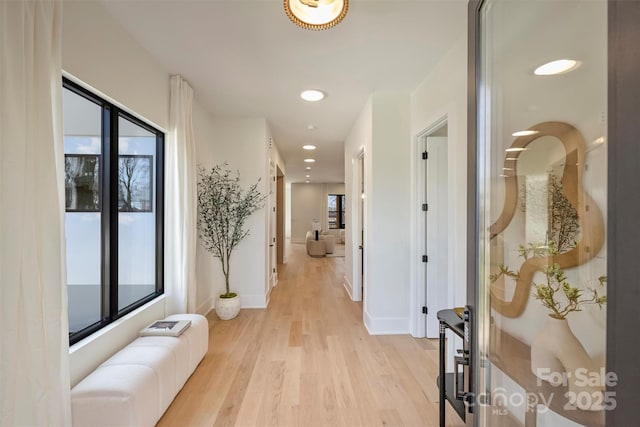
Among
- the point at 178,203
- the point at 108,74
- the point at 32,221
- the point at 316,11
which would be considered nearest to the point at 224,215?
the point at 178,203

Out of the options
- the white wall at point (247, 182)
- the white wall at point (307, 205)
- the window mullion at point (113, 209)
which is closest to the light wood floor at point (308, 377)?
the white wall at point (247, 182)

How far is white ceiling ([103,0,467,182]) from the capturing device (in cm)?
180

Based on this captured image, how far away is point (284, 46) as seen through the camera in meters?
2.18

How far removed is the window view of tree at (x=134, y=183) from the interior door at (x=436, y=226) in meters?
2.82

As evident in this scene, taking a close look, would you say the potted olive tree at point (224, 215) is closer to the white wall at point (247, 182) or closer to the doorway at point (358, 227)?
the white wall at point (247, 182)

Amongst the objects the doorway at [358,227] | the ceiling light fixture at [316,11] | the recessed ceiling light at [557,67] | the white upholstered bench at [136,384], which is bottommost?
the white upholstered bench at [136,384]

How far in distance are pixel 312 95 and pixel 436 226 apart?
196cm

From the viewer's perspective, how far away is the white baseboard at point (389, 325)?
10.3 ft

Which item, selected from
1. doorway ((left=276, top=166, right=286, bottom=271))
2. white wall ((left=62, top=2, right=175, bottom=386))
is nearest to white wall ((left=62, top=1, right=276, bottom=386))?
white wall ((left=62, top=2, right=175, bottom=386))

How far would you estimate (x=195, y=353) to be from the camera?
7.66 feet

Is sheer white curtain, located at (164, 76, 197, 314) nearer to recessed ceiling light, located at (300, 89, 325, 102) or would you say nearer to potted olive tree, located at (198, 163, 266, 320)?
potted olive tree, located at (198, 163, 266, 320)

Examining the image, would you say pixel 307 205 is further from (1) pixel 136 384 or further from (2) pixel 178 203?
(1) pixel 136 384

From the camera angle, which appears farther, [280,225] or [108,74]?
[280,225]

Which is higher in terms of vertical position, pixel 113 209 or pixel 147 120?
pixel 147 120
